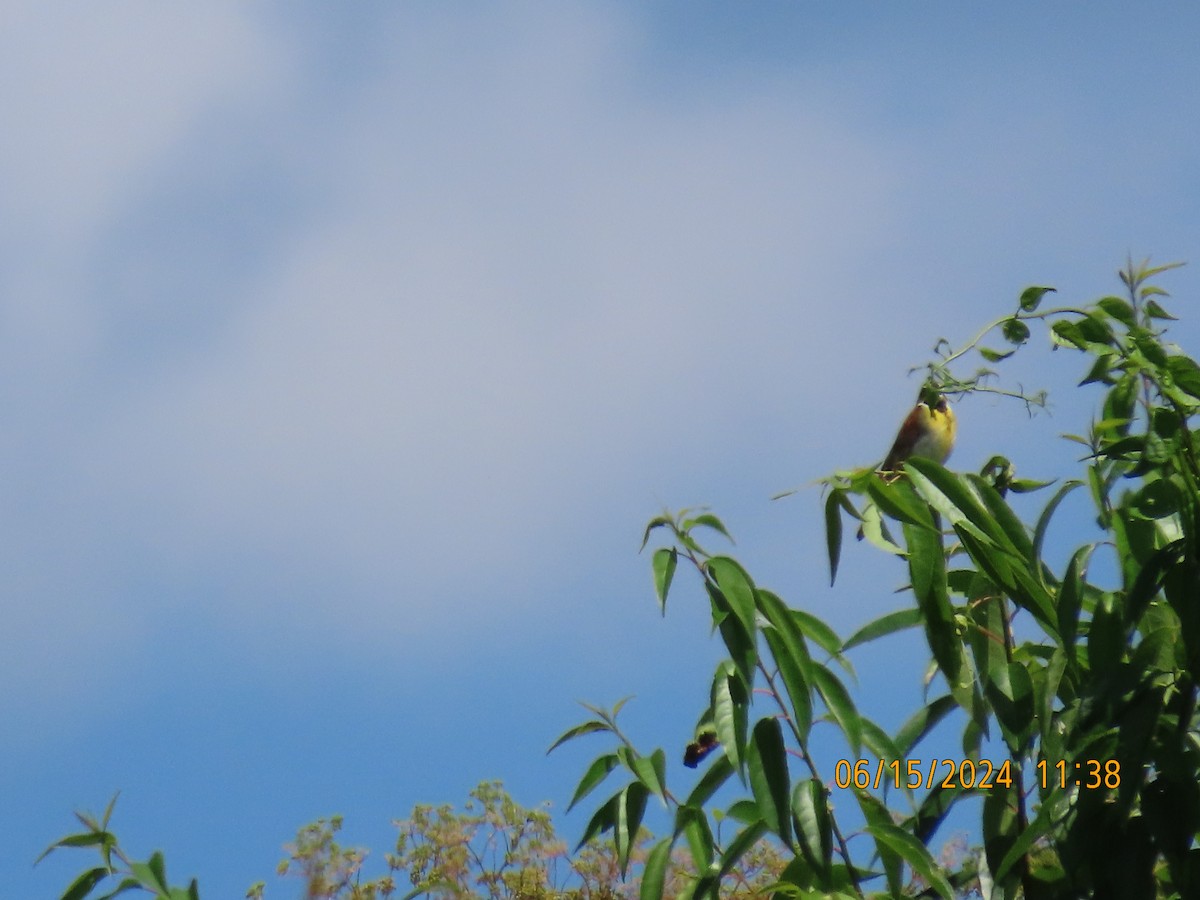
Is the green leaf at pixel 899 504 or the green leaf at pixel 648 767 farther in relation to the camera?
the green leaf at pixel 648 767

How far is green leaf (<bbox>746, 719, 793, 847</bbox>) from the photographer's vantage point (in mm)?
2051

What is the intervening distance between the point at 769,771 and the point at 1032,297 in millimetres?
907

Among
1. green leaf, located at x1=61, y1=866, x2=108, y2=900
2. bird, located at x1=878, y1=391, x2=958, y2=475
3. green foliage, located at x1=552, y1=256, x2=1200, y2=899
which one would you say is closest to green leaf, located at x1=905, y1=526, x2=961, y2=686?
green foliage, located at x1=552, y1=256, x2=1200, y2=899

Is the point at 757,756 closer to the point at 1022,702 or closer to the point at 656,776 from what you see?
the point at 656,776

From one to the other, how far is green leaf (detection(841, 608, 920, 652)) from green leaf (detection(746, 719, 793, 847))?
1.00 feet

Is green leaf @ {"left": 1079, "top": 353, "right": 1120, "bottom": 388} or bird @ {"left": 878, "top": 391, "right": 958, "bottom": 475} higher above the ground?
bird @ {"left": 878, "top": 391, "right": 958, "bottom": 475}

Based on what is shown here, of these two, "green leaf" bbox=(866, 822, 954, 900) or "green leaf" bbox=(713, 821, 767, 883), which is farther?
"green leaf" bbox=(713, 821, 767, 883)

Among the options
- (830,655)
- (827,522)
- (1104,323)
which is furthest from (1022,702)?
(1104,323)

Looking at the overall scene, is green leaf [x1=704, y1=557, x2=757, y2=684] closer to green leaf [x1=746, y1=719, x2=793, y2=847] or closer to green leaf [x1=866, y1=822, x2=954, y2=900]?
green leaf [x1=746, y1=719, x2=793, y2=847]

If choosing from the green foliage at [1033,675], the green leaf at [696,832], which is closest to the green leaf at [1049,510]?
the green foliage at [1033,675]

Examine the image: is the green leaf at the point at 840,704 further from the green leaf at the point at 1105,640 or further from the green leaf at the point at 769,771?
the green leaf at the point at 1105,640

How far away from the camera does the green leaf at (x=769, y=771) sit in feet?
6.73

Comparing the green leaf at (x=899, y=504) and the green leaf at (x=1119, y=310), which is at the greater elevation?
the green leaf at (x=1119, y=310)

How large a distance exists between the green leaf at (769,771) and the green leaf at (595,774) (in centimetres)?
37
